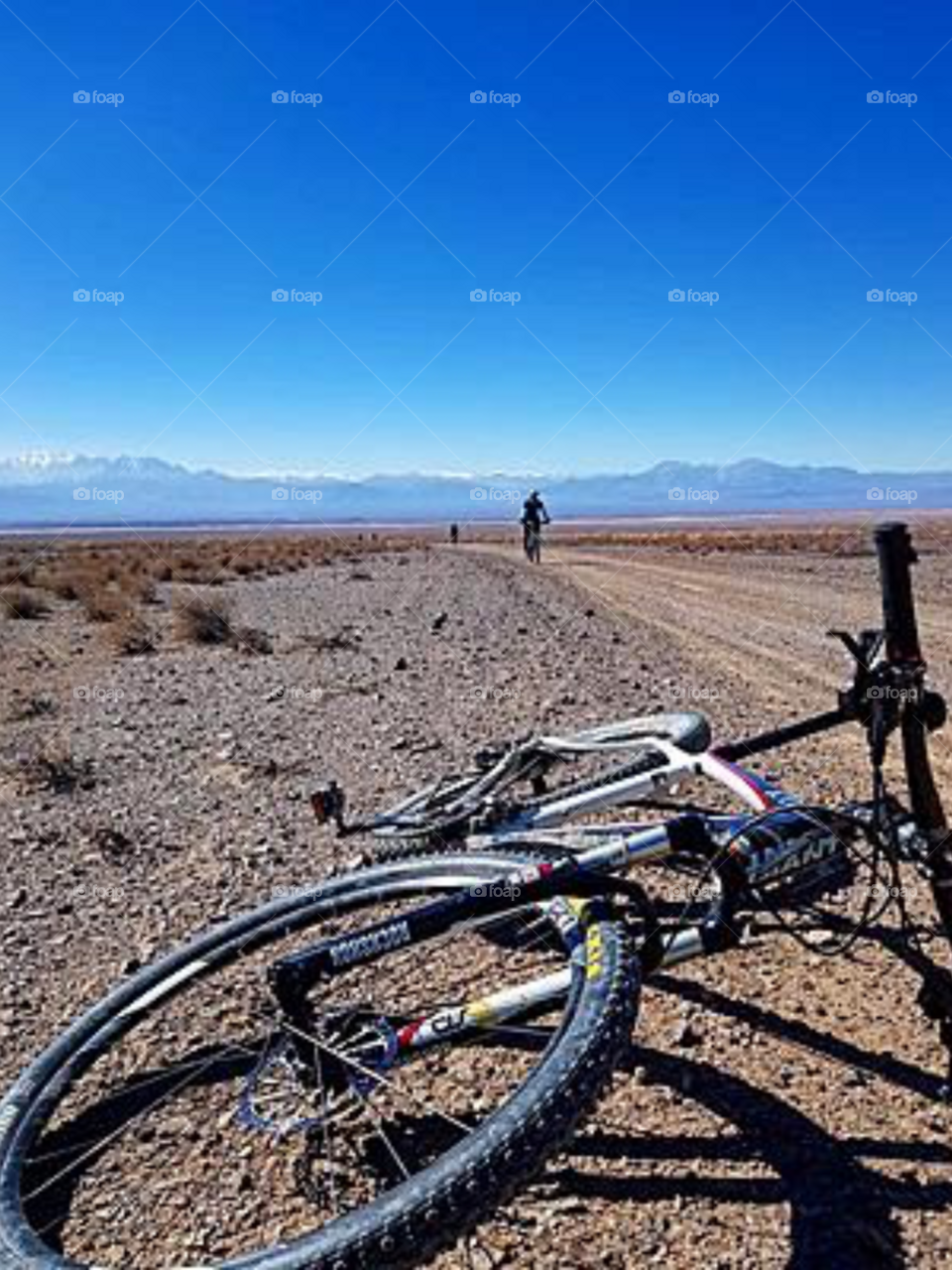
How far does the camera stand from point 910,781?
124 inches

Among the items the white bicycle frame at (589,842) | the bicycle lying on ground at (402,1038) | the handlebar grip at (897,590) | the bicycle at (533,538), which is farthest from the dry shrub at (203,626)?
the bicycle at (533,538)

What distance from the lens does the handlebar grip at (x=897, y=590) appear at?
303cm

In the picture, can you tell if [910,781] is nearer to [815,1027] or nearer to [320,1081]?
[815,1027]

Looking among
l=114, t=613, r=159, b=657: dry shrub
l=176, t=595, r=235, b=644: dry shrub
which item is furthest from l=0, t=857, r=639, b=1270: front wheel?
l=176, t=595, r=235, b=644: dry shrub

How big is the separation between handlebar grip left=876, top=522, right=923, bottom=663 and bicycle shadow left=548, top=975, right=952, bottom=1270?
54.9 inches

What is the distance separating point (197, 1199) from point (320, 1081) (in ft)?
1.62

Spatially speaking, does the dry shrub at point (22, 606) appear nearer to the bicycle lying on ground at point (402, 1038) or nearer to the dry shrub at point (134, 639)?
the dry shrub at point (134, 639)

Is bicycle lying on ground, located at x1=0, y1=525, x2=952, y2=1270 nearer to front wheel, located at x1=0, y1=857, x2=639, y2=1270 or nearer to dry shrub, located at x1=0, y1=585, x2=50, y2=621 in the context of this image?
front wheel, located at x1=0, y1=857, x2=639, y2=1270

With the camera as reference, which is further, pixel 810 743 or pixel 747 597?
pixel 747 597

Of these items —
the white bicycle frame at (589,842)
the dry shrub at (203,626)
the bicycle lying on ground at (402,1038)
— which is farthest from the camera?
the dry shrub at (203,626)

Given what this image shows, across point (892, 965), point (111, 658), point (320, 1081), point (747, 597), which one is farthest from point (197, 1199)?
point (747, 597)

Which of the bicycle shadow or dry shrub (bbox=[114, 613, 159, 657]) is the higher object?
dry shrub (bbox=[114, 613, 159, 657])

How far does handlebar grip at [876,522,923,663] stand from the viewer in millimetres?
3029

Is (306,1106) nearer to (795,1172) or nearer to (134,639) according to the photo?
(795,1172)
